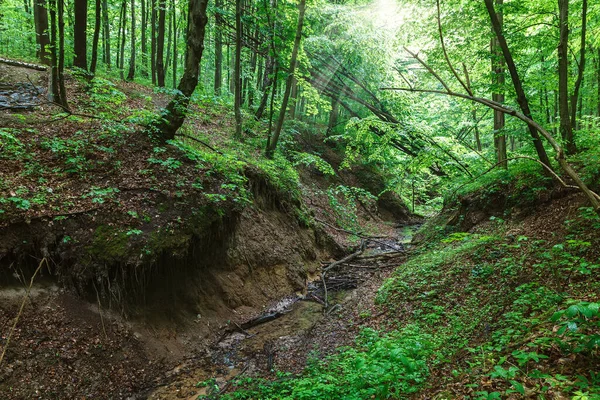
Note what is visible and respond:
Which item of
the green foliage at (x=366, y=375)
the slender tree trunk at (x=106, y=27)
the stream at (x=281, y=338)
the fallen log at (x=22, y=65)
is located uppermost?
the slender tree trunk at (x=106, y=27)

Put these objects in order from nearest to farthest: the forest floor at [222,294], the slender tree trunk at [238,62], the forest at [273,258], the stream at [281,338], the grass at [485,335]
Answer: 1. the grass at [485,335]
2. the forest floor at [222,294]
3. the forest at [273,258]
4. the stream at [281,338]
5. the slender tree trunk at [238,62]

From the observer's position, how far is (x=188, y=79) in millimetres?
8625

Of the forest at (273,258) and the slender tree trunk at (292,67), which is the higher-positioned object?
the slender tree trunk at (292,67)

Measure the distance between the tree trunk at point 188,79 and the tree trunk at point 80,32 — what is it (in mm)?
5999

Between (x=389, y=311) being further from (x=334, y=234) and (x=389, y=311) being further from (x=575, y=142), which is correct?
(x=334, y=234)

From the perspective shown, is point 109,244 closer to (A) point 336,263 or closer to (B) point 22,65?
(A) point 336,263

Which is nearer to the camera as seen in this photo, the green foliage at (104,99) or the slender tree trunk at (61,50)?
the slender tree trunk at (61,50)

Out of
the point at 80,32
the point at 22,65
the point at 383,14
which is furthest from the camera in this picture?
the point at 383,14

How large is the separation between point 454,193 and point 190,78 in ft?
33.6

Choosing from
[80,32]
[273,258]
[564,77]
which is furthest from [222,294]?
[80,32]

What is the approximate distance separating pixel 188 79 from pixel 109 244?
4.77 m

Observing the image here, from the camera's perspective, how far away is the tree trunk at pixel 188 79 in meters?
8.29

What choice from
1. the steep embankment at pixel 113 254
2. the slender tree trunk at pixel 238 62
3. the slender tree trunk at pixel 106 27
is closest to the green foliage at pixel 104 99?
the steep embankment at pixel 113 254

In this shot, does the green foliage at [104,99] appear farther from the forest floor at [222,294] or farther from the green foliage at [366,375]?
the green foliage at [366,375]
